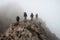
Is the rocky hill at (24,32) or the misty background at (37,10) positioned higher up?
the misty background at (37,10)

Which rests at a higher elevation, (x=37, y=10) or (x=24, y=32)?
(x=37, y=10)

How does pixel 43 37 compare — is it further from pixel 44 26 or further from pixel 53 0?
pixel 53 0

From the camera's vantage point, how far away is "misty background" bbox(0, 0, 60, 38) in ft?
33.3

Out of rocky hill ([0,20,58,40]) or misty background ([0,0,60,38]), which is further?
misty background ([0,0,60,38])

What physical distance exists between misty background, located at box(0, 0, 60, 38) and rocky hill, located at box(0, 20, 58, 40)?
2.07 ft

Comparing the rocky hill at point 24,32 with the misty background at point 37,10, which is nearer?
the rocky hill at point 24,32

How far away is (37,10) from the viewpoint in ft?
34.0

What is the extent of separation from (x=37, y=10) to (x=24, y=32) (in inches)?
69.2

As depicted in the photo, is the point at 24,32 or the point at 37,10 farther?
the point at 37,10

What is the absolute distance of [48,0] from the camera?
10570 mm

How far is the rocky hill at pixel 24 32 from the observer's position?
9211mm

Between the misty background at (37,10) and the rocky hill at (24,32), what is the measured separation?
631 millimetres

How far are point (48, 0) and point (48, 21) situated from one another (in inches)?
47.1

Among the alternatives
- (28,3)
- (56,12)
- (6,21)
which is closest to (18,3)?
(28,3)
